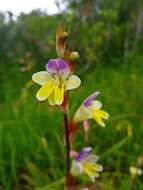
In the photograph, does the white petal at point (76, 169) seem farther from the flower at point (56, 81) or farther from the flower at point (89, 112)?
the flower at point (56, 81)

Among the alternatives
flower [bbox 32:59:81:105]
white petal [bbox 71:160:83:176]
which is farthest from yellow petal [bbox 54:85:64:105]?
white petal [bbox 71:160:83:176]

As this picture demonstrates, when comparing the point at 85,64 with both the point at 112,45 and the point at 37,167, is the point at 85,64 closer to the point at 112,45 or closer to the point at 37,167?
the point at 112,45

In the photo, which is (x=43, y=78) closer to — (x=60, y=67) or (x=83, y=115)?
(x=60, y=67)

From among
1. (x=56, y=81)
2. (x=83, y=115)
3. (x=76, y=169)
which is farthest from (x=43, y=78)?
(x=76, y=169)

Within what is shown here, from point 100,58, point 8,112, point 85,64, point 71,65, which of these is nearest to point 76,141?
point 8,112

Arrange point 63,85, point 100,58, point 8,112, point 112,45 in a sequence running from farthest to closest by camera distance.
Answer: point 112,45
point 100,58
point 8,112
point 63,85

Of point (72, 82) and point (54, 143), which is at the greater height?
point (72, 82)

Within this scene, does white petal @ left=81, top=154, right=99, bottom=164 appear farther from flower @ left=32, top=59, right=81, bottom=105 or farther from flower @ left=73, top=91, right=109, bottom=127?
flower @ left=32, top=59, right=81, bottom=105

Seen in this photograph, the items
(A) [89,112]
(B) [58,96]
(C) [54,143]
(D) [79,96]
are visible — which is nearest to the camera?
(B) [58,96]
